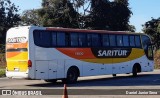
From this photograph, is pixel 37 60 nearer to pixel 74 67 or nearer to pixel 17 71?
pixel 17 71

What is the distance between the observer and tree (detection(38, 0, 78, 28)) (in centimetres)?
6531

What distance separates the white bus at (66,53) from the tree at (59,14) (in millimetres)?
37159

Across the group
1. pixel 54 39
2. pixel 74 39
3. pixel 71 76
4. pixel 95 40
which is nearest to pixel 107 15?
pixel 95 40

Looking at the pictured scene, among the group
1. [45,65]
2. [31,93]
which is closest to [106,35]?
[45,65]

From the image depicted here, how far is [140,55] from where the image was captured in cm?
2961

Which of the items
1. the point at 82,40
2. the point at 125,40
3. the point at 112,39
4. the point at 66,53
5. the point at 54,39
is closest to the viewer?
the point at 54,39

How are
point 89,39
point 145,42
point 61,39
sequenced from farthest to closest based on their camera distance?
point 145,42
point 89,39
point 61,39

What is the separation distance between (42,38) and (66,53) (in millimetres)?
2047

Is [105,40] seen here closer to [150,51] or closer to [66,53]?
[66,53]

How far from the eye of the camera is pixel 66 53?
2284 cm

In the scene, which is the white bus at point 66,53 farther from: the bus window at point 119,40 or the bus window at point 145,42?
the bus window at point 145,42

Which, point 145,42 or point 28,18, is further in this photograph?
point 28,18

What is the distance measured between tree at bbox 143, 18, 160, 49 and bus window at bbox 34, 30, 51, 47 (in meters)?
36.0

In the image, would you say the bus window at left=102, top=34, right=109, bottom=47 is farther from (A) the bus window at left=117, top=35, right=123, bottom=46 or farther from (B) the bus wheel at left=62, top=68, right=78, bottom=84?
(B) the bus wheel at left=62, top=68, right=78, bottom=84
